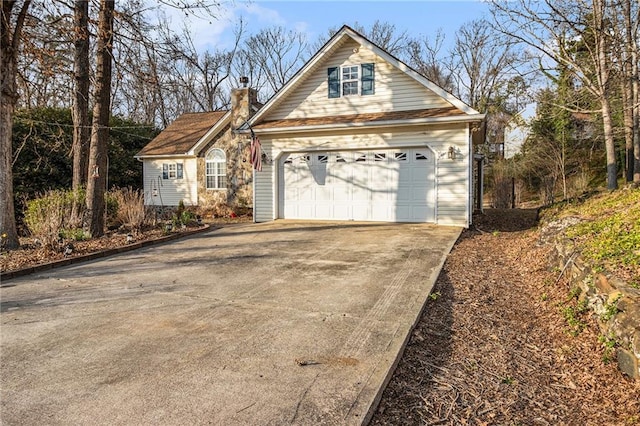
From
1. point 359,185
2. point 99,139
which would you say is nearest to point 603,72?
point 359,185

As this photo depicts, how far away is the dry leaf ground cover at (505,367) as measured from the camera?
2650mm

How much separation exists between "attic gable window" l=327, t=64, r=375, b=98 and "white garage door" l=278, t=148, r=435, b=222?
1870 millimetres

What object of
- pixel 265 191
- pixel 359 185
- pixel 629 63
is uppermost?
pixel 629 63

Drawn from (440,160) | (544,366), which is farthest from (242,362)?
(440,160)

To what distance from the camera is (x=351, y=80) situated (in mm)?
12234

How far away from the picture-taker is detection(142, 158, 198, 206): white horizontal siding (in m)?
19.0

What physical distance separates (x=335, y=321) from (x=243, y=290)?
168 centimetres

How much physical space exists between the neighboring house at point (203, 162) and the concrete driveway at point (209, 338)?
10.3 metres

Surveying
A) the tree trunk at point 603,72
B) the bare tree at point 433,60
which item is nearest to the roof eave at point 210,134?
the tree trunk at point 603,72

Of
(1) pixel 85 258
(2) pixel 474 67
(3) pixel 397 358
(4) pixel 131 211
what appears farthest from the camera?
(2) pixel 474 67

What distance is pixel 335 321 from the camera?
4039 millimetres

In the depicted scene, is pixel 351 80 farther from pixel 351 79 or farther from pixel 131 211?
pixel 131 211

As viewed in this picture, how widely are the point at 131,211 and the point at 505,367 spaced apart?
912 centimetres

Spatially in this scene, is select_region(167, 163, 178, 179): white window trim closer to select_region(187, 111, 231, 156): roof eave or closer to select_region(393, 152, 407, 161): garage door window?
select_region(187, 111, 231, 156): roof eave
